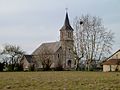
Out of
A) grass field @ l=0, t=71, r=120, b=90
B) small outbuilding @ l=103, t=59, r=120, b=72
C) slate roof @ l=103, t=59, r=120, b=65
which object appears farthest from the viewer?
slate roof @ l=103, t=59, r=120, b=65

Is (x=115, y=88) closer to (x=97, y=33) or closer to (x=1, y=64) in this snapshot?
(x=97, y=33)

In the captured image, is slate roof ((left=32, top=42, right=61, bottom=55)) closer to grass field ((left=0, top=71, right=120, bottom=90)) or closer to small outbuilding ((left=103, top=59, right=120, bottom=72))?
small outbuilding ((left=103, top=59, right=120, bottom=72))

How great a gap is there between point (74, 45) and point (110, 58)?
665 inches

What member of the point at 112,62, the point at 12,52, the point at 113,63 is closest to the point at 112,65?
the point at 113,63

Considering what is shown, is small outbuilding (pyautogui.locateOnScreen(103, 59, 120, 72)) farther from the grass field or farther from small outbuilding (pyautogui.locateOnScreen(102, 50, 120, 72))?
the grass field

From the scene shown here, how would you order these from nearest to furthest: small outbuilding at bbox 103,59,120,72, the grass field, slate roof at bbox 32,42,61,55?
the grass field, small outbuilding at bbox 103,59,120,72, slate roof at bbox 32,42,61,55

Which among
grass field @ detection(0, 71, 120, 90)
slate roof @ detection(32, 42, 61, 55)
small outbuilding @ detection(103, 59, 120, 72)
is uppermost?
slate roof @ detection(32, 42, 61, 55)

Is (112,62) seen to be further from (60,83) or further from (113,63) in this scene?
(60,83)

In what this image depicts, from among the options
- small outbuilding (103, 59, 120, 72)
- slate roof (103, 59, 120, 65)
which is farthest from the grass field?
slate roof (103, 59, 120, 65)

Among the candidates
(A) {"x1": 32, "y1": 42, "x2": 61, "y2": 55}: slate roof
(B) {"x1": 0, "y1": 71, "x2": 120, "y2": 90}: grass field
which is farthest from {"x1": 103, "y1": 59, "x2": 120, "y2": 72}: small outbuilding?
(B) {"x1": 0, "y1": 71, "x2": 120, "y2": 90}: grass field

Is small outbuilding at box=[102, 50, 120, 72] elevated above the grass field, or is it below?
above

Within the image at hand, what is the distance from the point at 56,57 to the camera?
124625 millimetres

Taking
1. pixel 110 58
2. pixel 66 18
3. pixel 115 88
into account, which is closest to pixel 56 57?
pixel 66 18

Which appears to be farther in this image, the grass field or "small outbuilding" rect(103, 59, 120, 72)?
"small outbuilding" rect(103, 59, 120, 72)
